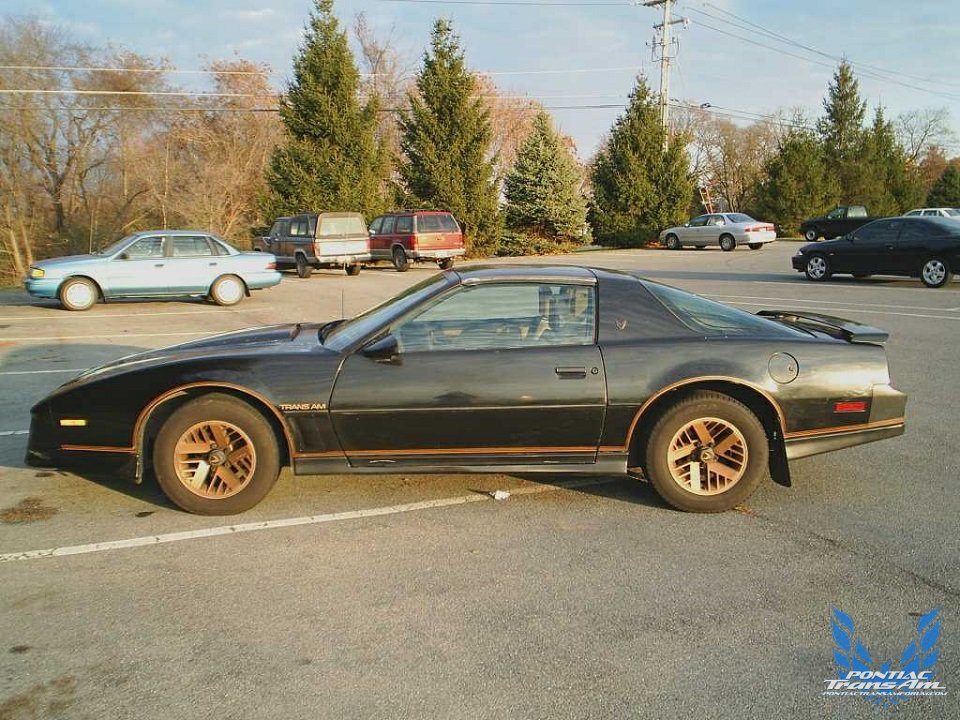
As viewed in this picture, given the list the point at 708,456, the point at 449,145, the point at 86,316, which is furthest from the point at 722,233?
the point at 708,456

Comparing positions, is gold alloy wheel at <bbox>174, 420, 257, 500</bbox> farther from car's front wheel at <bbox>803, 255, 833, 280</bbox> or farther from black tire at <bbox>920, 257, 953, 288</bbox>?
car's front wheel at <bbox>803, 255, 833, 280</bbox>

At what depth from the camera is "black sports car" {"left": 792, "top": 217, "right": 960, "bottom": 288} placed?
15930 millimetres

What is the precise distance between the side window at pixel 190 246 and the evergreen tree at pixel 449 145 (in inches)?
652

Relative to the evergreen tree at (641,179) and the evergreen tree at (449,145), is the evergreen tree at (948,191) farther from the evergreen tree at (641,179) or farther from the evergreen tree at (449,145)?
the evergreen tree at (449,145)

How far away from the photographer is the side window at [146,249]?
1415 cm

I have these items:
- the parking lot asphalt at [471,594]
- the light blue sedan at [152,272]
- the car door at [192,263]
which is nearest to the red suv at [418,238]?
the light blue sedan at [152,272]

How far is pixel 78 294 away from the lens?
13836mm

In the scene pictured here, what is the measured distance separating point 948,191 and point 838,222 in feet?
79.3

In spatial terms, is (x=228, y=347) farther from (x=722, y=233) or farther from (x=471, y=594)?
(x=722, y=233)

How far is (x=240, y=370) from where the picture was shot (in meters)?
4.21

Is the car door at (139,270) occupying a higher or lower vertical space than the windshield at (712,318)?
higher

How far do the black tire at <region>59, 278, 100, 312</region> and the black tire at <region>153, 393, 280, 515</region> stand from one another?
11.4 meters

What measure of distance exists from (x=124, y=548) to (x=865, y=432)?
14.1ft

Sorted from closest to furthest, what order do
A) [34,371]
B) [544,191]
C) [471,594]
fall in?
1. [471,594]
2. [34,371]
3. [544,191]
